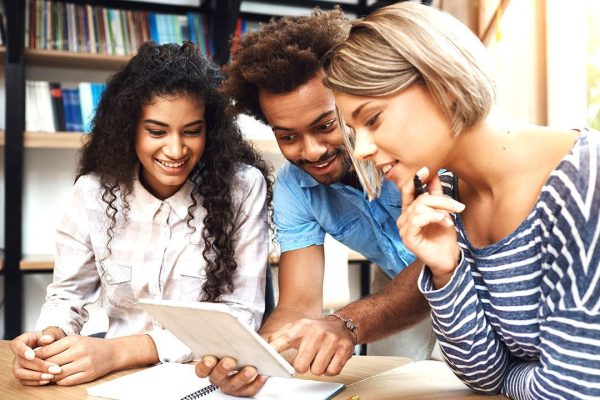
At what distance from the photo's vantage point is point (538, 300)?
1017 mm

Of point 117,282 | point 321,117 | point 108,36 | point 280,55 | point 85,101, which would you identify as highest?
point 108,36

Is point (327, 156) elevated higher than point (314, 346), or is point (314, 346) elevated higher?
point (327, 156)

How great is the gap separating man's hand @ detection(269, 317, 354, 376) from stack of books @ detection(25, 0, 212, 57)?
2204 mm

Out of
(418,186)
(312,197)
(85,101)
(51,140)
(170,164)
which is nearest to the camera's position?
(418,186)

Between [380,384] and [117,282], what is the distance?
801 millimetres

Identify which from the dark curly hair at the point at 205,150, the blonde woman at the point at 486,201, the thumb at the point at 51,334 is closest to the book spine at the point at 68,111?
the dark curly hair at the point at 205,150

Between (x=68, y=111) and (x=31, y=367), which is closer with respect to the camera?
(x=31, y=367)

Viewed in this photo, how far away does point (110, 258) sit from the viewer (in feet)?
5.57

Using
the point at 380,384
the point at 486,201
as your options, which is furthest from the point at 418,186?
the point at 380,384

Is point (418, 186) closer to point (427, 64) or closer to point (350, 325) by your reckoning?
point (427, 64)

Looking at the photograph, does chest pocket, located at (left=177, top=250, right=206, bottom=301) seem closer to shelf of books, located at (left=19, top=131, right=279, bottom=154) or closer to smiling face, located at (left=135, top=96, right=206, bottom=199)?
smiling face, located at (left=135, top=96, right=206, bottom=199)

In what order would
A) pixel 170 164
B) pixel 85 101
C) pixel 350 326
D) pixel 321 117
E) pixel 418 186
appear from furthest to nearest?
1. pixel 85 101
2. pixel 170 164
3. pixel 321 117
4. pixel 350 326
5. pixel 418 186

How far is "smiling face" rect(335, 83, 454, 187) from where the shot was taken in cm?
101

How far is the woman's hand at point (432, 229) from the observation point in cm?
102
